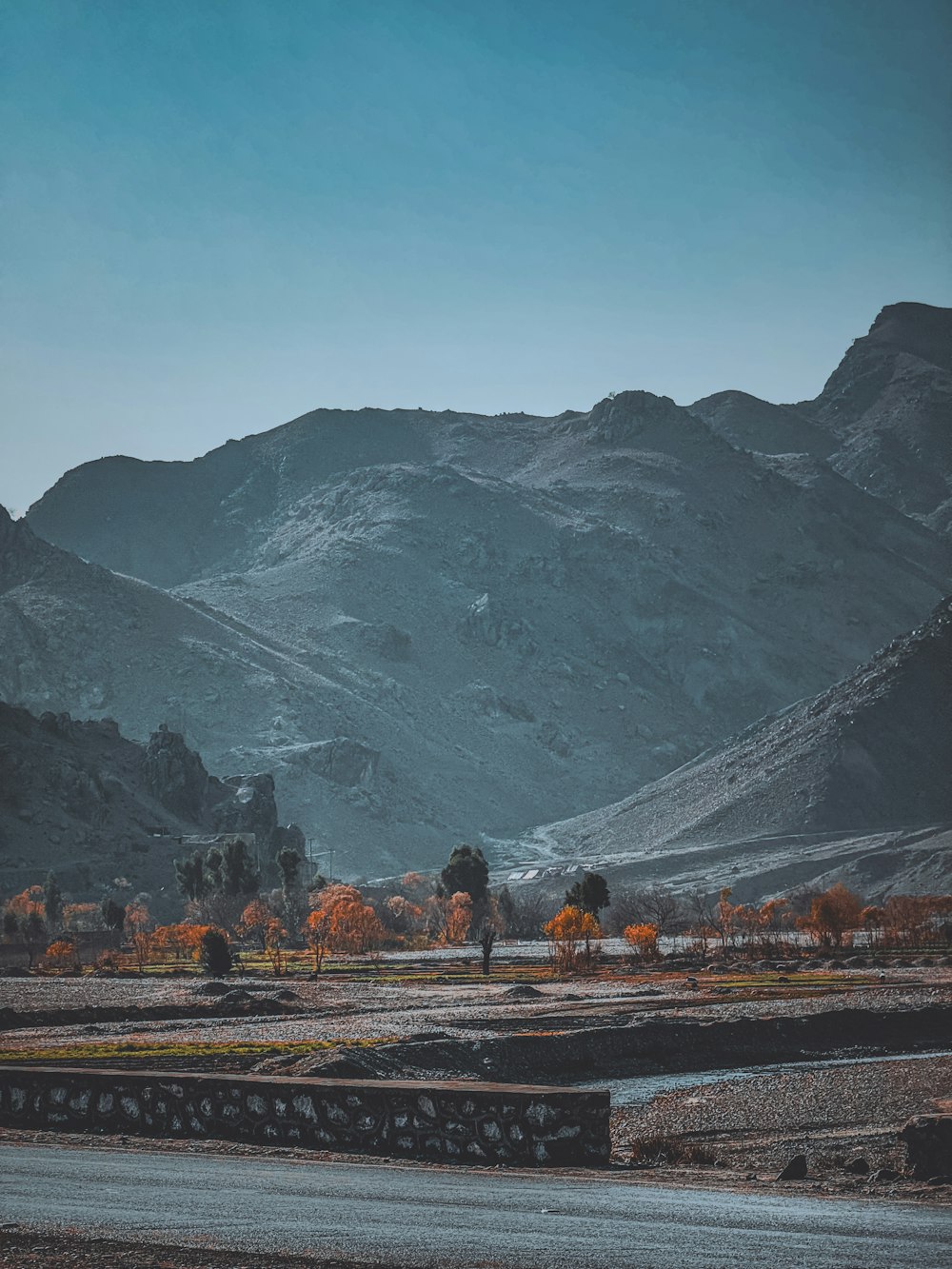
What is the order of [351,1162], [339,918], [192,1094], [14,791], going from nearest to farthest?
[351,1162]
[192,1094]
[339,918]
[14,791]

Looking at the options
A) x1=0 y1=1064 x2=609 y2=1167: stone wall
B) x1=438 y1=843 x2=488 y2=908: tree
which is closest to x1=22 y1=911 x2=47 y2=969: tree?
x1=438 y1=843 x2=488 y2=908: tree

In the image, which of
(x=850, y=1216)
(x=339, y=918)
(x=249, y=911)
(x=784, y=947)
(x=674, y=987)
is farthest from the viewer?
(x=249, y=911)

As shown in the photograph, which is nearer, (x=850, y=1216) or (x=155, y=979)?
(x=850, y=1216)

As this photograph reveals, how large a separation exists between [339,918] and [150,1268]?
116 metres

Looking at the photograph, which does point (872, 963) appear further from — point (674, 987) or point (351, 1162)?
point (351, 1162)

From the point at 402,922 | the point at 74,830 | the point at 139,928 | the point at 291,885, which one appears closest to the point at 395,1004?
the point at 139,928

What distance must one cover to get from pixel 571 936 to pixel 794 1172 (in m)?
84.1

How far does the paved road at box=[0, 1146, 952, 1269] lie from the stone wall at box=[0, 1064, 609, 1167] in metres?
1.11

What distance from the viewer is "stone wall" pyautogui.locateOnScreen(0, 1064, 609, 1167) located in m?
21.8

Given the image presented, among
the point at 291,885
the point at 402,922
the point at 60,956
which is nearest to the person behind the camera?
the point at 60,956

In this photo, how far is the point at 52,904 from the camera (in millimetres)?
148875

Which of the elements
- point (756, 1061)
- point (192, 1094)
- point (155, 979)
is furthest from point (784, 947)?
point (192, 1094)

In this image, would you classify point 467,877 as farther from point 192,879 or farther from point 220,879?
point 192,879

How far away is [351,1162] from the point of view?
21594 millimetres
